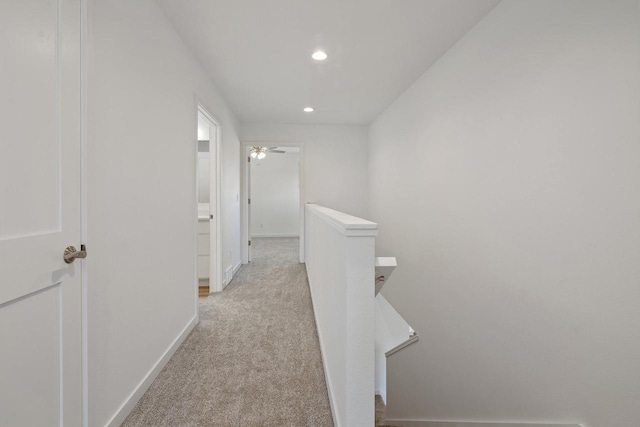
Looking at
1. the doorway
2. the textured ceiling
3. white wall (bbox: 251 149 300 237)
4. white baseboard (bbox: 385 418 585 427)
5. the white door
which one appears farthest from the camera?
white wall (bbox: 251 149 300 237)

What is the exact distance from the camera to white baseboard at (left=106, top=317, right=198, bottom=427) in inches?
55.2

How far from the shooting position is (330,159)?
511 centimetres

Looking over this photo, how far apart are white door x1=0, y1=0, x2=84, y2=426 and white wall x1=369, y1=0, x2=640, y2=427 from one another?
2241mm

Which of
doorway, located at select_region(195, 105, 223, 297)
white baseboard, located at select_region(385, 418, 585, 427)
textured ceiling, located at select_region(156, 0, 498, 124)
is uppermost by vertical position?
textured ceiling, located at select_region(156, 0, 498, 124)

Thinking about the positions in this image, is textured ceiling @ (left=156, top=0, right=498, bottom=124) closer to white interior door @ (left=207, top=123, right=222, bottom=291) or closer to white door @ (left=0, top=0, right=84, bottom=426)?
white interior door @ (left=207, top=123, right=222, bottom=291)

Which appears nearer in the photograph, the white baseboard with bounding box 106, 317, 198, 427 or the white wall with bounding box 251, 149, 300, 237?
the white baseboard with bounding box 106, 317, 198, 427

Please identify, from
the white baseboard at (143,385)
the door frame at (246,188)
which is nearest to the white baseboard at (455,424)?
the white baseboard at (143,385)

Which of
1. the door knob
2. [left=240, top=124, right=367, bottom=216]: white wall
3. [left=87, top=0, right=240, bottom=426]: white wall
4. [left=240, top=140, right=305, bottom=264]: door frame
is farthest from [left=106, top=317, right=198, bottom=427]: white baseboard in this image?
[left=240, top=124, right=367, bottom=216]: white wall

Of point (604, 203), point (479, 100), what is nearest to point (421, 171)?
point (479, 100)

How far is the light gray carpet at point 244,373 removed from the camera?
1.51m

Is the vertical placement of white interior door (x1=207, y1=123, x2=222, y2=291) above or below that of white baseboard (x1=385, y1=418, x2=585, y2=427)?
above

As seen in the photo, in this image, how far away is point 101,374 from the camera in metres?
1.28

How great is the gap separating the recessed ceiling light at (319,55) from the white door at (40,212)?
1771mm

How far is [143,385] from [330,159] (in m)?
4.15
